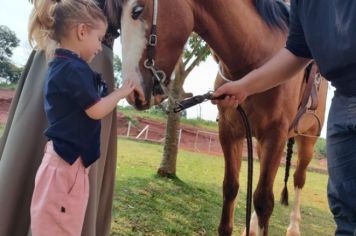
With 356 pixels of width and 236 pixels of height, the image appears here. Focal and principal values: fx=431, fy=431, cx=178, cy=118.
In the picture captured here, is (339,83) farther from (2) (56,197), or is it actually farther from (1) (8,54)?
(1) (8,54)

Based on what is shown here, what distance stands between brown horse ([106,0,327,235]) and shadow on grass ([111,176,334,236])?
0.95m

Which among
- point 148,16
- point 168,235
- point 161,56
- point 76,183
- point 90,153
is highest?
point 148,16

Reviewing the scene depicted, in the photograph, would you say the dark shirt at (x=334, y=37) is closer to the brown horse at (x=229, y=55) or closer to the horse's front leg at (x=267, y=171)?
the brown horse at (x=229, y=55)

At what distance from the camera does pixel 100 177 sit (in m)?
2.54

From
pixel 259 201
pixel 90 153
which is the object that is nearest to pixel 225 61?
pixel 259 201

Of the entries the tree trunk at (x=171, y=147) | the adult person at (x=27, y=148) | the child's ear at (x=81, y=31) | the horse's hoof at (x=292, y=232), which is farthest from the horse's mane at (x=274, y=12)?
the tree trunk at (x=171, y=147)

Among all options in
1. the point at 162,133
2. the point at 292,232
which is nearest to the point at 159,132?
the point at 162,133

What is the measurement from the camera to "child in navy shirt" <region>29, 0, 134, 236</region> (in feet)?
6.22

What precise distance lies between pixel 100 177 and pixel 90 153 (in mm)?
593

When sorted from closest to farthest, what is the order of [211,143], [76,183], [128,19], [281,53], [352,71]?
[352,71]
[281,53]
[76,183]
[128,19]
[211,143]

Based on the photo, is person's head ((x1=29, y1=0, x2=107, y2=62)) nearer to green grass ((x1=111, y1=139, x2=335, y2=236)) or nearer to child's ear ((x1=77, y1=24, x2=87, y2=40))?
child's ear ((x1=77, y1=24, x2=87, y2=40))

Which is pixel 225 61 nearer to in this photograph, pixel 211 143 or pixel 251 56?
pixel 251 56

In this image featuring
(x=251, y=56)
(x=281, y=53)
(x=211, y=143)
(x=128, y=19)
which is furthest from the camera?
(x=211, y=143)

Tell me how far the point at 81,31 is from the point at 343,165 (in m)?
1.28
